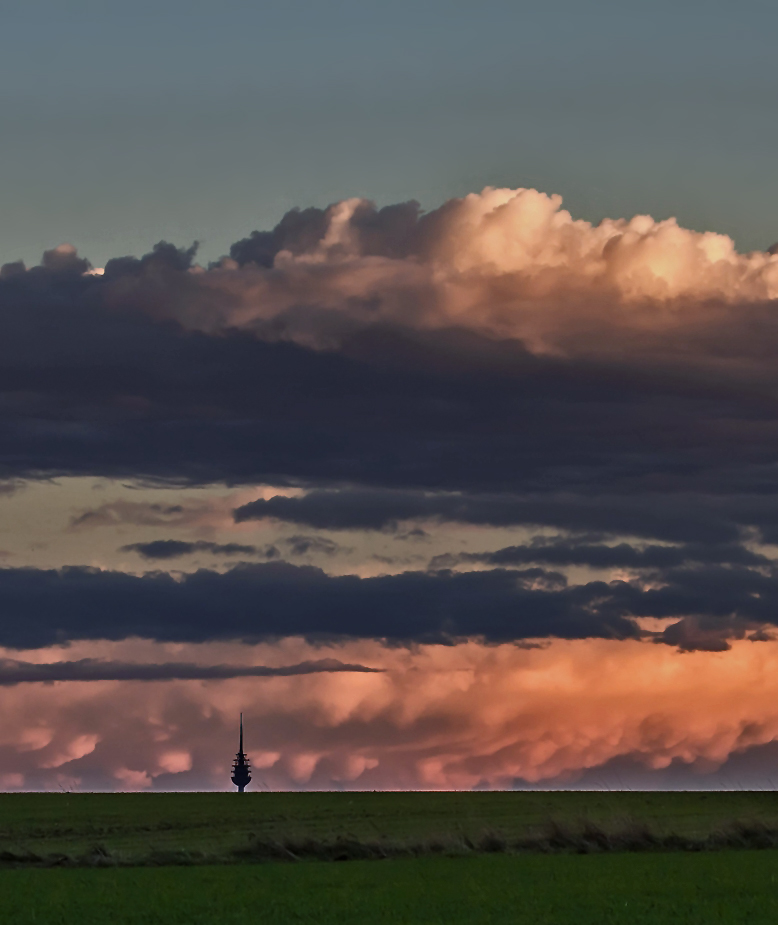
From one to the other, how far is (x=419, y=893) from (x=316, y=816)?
25.7m

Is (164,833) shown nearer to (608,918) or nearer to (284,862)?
(284,862)

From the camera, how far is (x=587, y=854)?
41.5 metres

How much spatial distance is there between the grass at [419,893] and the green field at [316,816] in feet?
16.2

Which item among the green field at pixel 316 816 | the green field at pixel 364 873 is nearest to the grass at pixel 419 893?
the green field at pixel 364 873

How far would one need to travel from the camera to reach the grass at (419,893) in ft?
92.4

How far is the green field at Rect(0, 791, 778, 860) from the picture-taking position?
→ 148ft

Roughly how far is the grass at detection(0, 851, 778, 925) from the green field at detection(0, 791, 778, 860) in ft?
16.2

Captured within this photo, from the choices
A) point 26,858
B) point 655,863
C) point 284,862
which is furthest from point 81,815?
point 655,863

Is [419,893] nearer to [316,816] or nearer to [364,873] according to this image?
[364,873]

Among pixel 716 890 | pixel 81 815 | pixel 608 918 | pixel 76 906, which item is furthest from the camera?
pixel 81 815

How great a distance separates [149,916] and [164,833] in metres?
20.9

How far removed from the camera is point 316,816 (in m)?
56.8

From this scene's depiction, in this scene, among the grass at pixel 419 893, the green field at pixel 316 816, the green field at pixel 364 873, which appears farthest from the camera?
the green field at pixel 316 816

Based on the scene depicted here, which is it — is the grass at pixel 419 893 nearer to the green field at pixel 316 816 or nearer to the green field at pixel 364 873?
the green field at pixel 364 873
